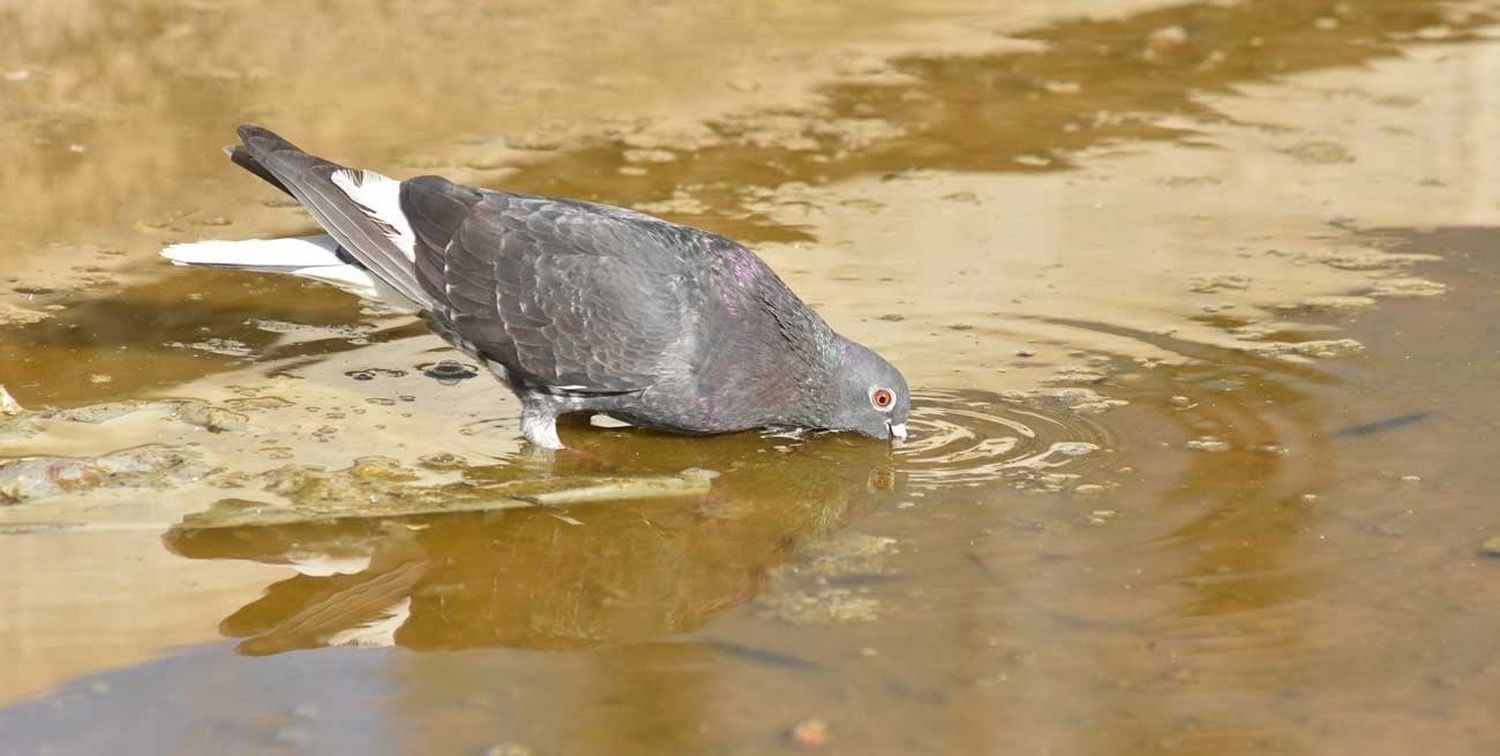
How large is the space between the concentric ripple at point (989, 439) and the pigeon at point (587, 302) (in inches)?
6.7

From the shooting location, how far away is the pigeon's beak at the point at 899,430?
238 inches

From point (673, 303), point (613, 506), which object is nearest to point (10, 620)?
point (613, 506)

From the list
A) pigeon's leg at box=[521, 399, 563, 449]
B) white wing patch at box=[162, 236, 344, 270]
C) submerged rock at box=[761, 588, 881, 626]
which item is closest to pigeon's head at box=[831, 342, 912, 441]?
pigeon's leg at box=[521, 399, 563, 449]

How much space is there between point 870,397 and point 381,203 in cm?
173

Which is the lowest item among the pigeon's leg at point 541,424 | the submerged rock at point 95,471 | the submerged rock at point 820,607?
the submerged rock at point 820,607

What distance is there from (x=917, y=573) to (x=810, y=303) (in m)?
2.42

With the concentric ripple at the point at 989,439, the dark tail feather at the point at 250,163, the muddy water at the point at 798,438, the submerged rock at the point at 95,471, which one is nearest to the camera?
the muddy water at the point at 798,438

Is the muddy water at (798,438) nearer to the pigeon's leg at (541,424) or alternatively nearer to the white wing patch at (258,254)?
the pigeon's leg at (541,424)

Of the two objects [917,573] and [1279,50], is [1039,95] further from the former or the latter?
[917,573]

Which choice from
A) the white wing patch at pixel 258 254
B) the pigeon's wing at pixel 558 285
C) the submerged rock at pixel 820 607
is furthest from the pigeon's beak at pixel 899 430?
the white wing patch at pixel 258 254

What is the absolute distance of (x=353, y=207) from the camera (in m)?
6.23

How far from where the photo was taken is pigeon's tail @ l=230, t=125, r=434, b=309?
20.4 feet

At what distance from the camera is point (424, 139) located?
359 inches

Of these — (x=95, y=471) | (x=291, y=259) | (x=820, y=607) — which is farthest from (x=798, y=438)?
(x=95, y=471)
